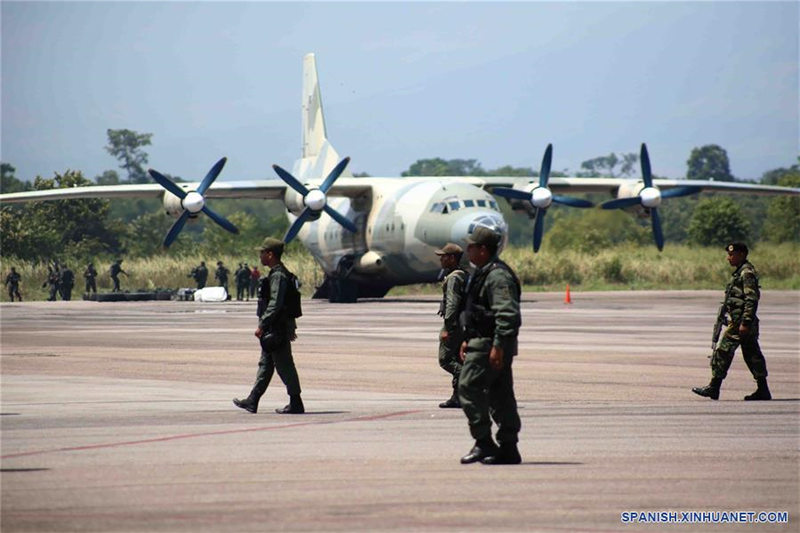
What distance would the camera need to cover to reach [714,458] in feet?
36.5

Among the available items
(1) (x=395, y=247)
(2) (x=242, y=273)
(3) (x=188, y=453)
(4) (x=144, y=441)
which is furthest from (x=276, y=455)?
(2) (x=242, y=273)

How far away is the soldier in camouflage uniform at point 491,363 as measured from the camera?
10.7 m

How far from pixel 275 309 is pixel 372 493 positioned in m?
5.42

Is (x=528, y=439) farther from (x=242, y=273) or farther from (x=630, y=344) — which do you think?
(x=242, y=273)

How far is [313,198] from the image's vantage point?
47375 millimetres

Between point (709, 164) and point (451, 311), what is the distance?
18816cm

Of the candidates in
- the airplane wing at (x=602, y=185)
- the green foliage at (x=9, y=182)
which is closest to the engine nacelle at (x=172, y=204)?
the airplane wing at (x=602, y=185)


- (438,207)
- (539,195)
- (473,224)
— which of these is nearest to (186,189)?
(438,207)

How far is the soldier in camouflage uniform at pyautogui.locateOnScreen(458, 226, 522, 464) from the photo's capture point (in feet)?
35.1

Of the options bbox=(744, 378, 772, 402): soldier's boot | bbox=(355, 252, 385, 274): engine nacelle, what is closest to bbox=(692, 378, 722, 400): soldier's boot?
bbox=(744, 378, 772, 402): soldier's boot

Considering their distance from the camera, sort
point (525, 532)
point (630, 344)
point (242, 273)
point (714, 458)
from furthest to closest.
Result: point (242, 273), point (630, 344), point (714, 458), point (525, 532)

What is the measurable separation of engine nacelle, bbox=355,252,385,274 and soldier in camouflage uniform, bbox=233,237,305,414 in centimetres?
3391

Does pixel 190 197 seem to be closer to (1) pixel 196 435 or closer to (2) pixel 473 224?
(2) pixel 473 224

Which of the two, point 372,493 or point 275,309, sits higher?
point 275,309
